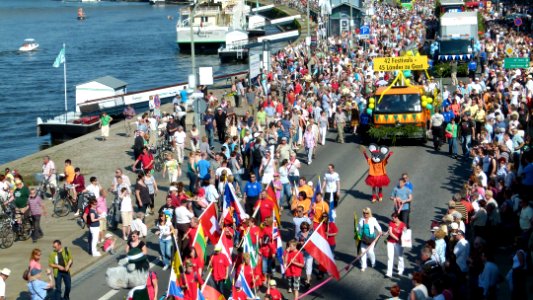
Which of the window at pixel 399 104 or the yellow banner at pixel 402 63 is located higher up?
the yellow banner at pixel 402 63

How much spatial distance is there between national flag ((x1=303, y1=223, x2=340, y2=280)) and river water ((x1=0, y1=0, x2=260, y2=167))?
110 feet

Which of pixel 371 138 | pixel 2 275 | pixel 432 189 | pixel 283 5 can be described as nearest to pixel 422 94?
pixel 371 138

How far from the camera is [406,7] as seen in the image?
4102 inches

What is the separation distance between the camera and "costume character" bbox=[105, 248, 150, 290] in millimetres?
17094

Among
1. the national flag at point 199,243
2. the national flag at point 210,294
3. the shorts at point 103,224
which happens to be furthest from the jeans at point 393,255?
the shorts at point 103,224

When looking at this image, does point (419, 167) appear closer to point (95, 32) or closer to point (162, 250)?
point (162, 250)

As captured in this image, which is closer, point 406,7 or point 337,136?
point 337,136

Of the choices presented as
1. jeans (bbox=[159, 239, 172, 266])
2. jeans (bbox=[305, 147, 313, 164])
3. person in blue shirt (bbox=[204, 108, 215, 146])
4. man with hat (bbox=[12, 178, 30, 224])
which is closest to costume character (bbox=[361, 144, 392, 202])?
jeans (bbox=[305, 147, 313, 164])

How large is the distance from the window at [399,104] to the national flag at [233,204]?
39.9 ft

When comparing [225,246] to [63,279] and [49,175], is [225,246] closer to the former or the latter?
[63,279]

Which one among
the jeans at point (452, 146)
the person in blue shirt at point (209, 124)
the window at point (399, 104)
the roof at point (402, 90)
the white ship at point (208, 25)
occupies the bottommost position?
the jeans at point (452, 146)

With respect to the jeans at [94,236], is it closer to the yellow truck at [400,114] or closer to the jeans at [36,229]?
the jeans at [36,229]

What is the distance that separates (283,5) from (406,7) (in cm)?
2943

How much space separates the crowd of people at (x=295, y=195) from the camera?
56.6 feet
